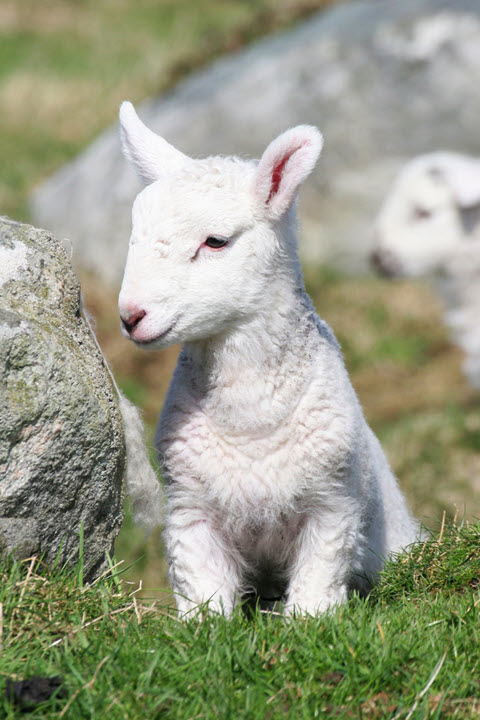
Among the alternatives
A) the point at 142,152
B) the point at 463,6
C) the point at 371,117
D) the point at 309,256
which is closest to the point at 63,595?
the point at 142,152

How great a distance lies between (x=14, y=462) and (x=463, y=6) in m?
10.7

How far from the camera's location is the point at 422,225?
9.12 metres

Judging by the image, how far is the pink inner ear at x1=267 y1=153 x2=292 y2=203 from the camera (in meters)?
3.39

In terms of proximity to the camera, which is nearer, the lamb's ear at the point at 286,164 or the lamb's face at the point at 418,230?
the lamb's ear at the point at 286,164

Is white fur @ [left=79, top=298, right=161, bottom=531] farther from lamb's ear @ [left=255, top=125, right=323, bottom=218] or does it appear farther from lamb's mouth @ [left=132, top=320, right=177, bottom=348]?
lamb's ear @ [left=255, top=125, right=323, bottom=218]

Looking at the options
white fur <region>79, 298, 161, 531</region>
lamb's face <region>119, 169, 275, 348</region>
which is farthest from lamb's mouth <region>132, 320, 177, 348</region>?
white fur <region>79, 298, 161, 531</region>

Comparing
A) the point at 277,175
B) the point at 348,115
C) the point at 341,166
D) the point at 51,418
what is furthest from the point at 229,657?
the point at 348,115

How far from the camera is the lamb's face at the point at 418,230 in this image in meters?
9.07

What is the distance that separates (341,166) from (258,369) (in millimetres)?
8649

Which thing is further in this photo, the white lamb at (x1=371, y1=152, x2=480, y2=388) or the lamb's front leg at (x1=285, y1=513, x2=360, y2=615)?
the white lamb at (x1=371, y1=152, x2=480, y2=388)

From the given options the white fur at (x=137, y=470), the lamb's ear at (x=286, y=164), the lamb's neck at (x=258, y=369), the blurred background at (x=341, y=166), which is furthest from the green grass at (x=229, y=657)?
the blurred background at (x=341, y=166)

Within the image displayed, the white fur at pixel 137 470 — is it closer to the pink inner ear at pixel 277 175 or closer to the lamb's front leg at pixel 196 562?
the lamb's front leg at pixel 196 562

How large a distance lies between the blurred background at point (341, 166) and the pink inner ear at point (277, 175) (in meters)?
4.36

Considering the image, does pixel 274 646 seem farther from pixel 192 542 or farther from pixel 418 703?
pixel 192 542
